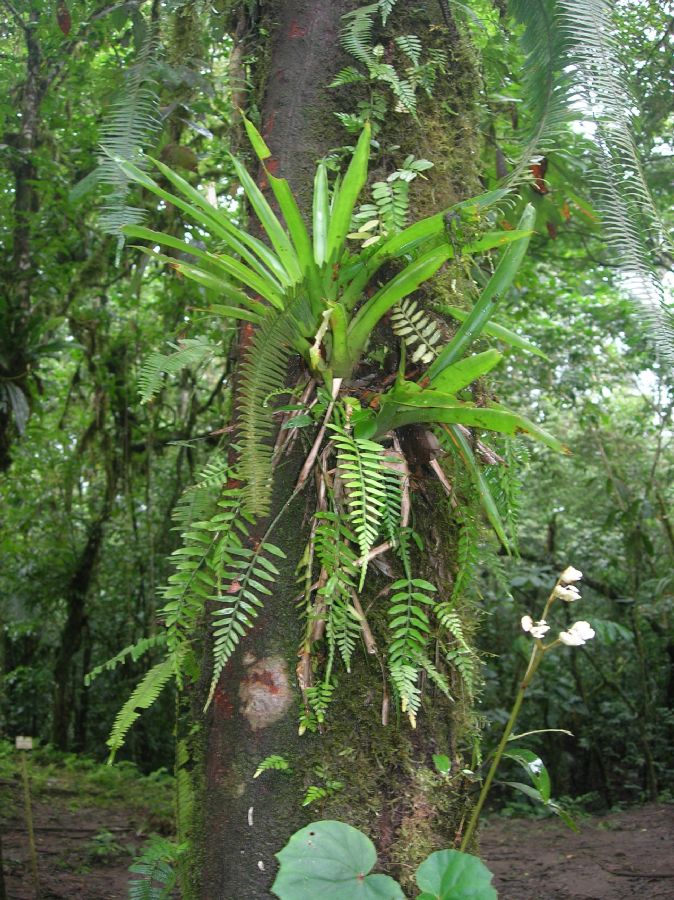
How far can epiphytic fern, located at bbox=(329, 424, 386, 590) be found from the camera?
130cm

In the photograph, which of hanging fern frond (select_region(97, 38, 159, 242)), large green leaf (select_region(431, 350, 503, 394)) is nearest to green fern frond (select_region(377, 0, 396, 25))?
hanging fern frond (select_region(97, 38, 159, 242))

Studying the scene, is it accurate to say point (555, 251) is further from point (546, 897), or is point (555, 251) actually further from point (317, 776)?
point (317, 776)

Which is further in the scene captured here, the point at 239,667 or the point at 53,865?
the point at 53,865

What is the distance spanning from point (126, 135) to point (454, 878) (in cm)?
169

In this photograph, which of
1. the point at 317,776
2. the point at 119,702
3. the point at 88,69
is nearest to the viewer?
the point at 317,776

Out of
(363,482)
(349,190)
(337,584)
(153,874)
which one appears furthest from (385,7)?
(153,874)

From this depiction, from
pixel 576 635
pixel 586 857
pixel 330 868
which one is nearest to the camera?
pixel 330 868

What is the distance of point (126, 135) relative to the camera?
6.14 feet

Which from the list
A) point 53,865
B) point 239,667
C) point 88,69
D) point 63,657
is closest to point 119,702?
point 63,657

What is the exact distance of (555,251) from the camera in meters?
6.67

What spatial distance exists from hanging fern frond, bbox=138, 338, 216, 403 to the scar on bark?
1.93 ft

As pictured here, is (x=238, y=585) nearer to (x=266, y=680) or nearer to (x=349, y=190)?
(x=266, y=680)

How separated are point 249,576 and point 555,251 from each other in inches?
234

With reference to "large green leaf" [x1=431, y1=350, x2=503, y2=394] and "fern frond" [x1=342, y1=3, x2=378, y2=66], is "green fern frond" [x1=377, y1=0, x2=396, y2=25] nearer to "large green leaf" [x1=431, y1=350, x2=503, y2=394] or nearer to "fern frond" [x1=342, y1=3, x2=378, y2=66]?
"fern frond" [x1=342, y1=3, x2=378, y2=66]
